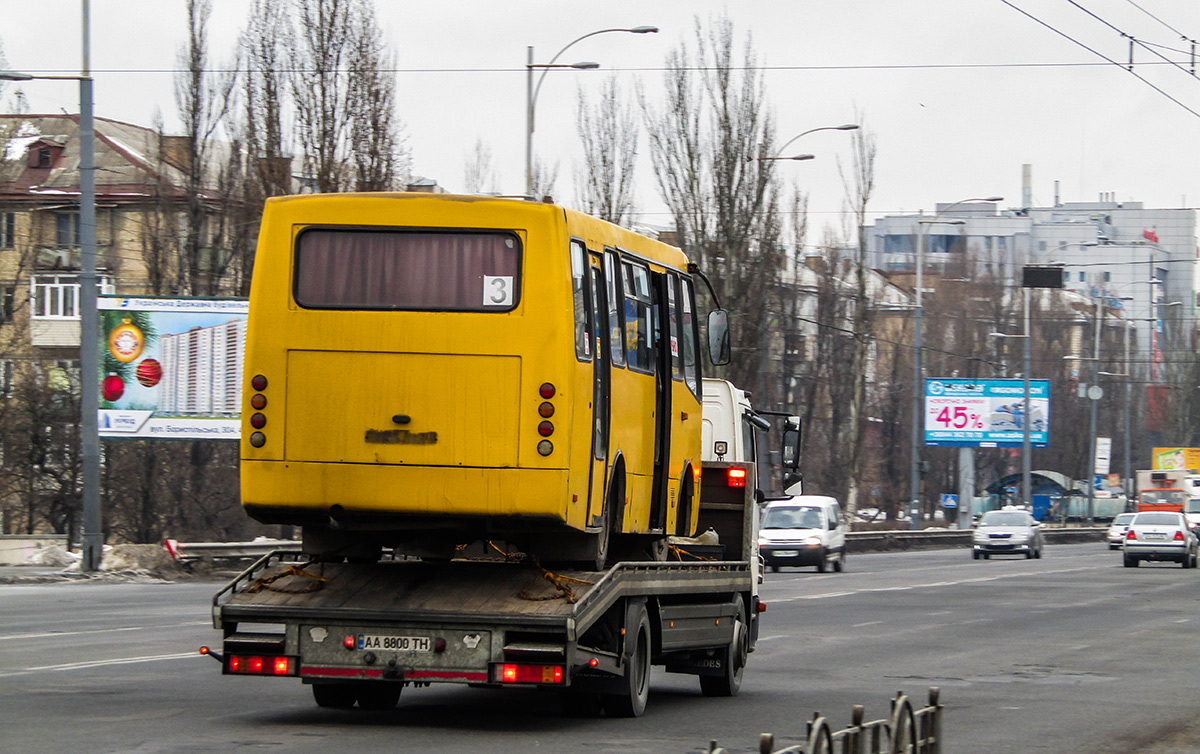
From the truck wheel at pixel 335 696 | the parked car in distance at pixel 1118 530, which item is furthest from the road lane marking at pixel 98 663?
the parked car in distance at pixel 1118 530

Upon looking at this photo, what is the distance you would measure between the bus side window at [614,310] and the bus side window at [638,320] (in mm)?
138

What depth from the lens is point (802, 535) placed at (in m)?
41.0

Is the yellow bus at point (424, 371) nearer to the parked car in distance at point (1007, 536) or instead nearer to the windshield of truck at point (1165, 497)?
the parked car in distance at point (1007, 536)

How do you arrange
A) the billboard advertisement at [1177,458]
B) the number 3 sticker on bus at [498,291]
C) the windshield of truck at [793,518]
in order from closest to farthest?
the number 3 sticker on bus at [498,291]
the windshield of truck at [793,518]
the billboard advertisement at [1177,458]

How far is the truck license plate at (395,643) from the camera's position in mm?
10328

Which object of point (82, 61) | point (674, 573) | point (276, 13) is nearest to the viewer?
point (674, 573)

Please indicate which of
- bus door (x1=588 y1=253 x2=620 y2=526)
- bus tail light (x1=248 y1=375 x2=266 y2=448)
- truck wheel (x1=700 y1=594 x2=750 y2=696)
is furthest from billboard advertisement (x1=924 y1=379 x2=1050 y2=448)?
bus tail light (x1=248 y1=375 x2=266 y2=448)

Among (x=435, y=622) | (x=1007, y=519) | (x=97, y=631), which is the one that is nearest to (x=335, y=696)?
(x=435, y=622)

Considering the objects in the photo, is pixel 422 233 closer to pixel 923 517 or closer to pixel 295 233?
pixel 295 233

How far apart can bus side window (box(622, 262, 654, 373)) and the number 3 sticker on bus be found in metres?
1.50

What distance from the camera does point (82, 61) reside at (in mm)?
30219

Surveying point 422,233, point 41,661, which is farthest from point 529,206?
point 41,661

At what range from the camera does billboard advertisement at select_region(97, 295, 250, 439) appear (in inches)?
1389

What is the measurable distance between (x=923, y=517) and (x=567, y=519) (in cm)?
8274
